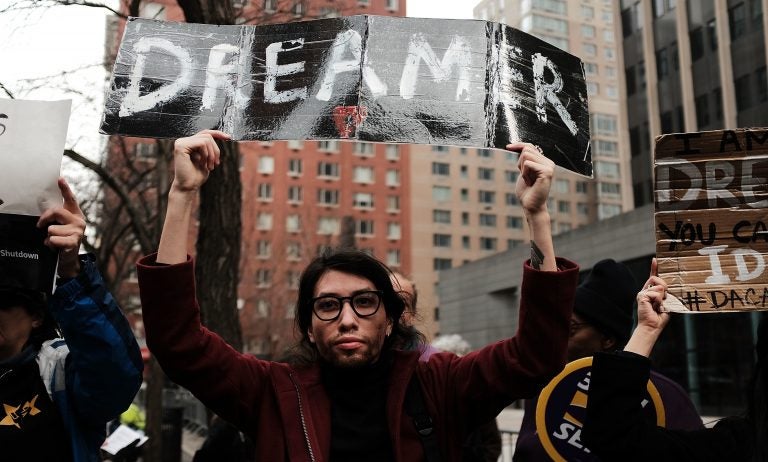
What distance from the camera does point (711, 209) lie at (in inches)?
114

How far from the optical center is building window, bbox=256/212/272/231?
71.3 m

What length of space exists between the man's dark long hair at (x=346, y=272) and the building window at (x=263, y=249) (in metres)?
66.0

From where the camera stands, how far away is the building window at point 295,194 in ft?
240

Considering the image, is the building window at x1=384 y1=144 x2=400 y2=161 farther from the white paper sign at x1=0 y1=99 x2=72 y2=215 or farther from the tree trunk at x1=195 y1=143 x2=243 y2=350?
the white paper sign at x1=0 y1=99 x2=72 y2=215

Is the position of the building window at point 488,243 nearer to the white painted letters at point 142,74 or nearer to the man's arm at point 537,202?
the white painted letters at point 142,74

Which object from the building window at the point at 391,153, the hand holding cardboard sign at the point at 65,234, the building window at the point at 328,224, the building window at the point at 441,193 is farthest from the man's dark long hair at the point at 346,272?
the building window at the point at 441,193

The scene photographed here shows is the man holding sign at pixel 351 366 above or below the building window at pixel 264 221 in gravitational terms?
below

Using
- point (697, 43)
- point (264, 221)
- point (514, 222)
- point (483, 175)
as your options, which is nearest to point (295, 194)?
point (264, 221)

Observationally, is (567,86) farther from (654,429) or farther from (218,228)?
(218,228)

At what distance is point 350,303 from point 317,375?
0.26m

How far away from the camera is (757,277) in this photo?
2.85 metres

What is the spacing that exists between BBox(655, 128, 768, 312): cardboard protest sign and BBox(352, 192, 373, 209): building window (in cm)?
7401

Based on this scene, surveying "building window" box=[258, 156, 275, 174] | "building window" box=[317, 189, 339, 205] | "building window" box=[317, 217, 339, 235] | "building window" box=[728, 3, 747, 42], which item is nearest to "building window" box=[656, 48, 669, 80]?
"building window" box=[728, 3, 747, 42]

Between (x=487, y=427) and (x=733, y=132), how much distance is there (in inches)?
89.8
